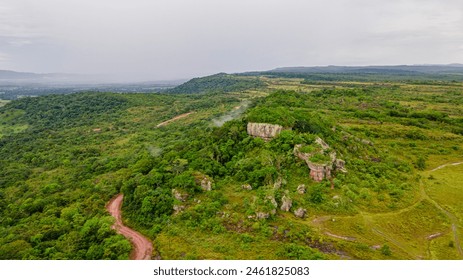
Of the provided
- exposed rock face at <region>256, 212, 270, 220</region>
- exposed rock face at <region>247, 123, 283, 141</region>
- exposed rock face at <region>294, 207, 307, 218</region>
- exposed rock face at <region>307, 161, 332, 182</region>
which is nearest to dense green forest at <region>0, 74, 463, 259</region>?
exposed rock face at <region>256, 212, 270, 220</region>

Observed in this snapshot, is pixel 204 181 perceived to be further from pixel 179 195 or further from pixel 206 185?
pixel 179 195

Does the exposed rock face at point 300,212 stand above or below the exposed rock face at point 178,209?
below

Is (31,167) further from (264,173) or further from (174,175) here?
(264,173)

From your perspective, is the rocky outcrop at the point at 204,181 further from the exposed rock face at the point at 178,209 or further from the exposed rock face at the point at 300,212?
the exposed rock face at the point at 300,212

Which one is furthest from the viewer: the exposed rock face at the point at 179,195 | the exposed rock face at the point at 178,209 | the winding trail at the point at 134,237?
the exposed rock face at the point at 179,195

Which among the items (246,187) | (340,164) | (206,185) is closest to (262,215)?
(246,187)

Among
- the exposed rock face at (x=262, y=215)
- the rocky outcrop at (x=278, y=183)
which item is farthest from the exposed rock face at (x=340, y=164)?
the exposed rock face at (x=262, y=215)

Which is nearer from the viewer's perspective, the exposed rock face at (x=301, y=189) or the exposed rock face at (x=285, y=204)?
the exposed rock face at (x=285, y=204)
